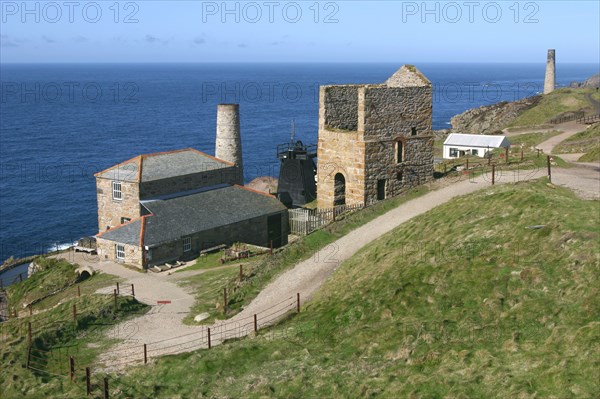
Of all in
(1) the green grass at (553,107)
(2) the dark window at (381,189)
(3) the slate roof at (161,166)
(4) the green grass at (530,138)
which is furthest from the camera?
(1) the green grass at (553,107)

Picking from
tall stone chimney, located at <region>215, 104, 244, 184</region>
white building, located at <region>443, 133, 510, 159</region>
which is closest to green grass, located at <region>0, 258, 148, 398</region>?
tall stone chimney, located at <region>215, 104, 244, 184</region>

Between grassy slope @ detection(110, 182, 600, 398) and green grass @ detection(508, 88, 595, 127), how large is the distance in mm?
66178

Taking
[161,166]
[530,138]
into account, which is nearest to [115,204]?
[161,166]

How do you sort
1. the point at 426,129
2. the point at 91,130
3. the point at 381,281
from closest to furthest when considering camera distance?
the point at 381,281 < the point at 426,129 < the point at 91,130

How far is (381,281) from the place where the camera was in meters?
26.3

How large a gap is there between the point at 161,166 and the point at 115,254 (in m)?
7.56

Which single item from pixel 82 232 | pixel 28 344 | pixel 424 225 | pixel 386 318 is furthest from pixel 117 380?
pixel 82 232

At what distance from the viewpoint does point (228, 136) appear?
52.1 metres

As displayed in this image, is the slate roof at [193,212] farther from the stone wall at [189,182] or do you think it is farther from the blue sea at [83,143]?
the blue sea at [83,143]

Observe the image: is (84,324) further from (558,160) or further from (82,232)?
(82,232)

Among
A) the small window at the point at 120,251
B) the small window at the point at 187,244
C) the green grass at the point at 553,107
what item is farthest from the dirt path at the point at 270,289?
the green grass at the point at 553,107

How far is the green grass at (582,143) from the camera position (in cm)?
5237

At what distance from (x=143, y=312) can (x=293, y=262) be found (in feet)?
22.9

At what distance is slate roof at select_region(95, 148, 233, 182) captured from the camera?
143 feet
